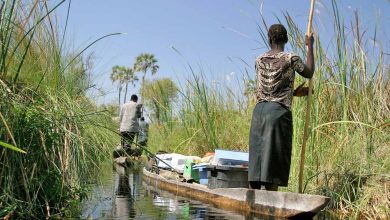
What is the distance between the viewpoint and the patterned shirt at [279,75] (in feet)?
17.5

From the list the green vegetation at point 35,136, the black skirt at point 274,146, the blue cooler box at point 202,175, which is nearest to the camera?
the green vegetation at point 35,136

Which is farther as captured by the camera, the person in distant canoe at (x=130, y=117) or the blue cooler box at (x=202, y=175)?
the person in distant canoe at (x=130, y=117)

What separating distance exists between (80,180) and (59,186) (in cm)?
43

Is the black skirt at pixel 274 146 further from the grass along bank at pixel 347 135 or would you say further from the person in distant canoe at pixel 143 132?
the person in distant canoe at pixel 143 132

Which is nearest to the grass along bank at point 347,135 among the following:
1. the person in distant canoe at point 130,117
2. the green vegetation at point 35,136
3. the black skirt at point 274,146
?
the black skirt at point 274,146

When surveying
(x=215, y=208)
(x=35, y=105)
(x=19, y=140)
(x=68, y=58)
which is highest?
(x=68, y=58)

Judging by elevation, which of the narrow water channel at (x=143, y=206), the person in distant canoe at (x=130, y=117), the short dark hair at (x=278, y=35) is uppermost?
the short dark hair at (x=278, y=35)

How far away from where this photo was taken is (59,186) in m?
4.36

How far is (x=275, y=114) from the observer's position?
5.32 meters

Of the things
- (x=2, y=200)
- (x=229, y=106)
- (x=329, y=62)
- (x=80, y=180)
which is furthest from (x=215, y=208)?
(x=229, y=106)

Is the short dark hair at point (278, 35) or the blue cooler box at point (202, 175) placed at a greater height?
the short dark hair at point (278, 35)

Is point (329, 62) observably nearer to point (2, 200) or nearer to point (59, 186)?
point (59, 186)

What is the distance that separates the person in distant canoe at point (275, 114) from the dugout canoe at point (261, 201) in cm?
17

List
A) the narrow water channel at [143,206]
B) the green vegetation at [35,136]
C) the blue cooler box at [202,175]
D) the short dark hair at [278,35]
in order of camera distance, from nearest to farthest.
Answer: the green vegetation at [35,136] → the narrow water channel at [143,206] → the short dark hair at [278,35] → the blue cooler box at [202,175]
